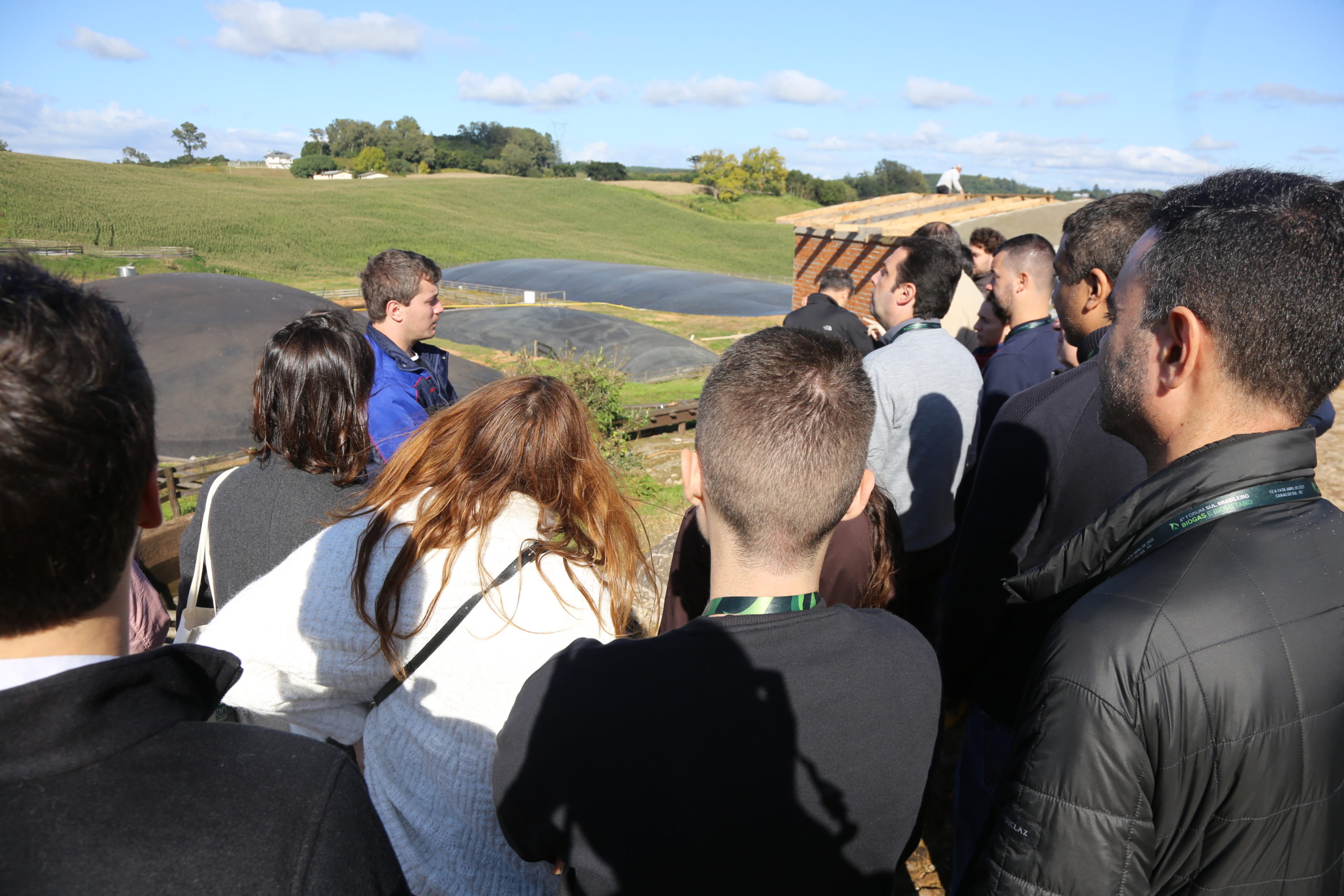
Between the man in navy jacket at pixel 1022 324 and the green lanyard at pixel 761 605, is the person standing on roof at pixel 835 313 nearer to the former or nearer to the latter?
the man in navy jacket at pixel 1022 324

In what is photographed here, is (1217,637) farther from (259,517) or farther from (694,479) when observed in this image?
(259,517)

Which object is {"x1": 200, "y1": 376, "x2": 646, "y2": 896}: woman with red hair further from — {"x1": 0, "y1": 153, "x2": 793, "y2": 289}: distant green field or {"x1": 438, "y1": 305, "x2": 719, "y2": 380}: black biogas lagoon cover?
{"x1": 0, "y1": 153, "x2": 793, "y2": 289}: distant green field

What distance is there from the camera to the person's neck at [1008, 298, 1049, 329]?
169 inches

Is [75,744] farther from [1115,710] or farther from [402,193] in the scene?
[402,193]

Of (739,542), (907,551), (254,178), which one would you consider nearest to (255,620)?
(739,542)

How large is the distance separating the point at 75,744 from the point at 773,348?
4.40 feet

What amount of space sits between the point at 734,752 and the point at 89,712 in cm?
89

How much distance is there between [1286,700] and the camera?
1250 millimetres

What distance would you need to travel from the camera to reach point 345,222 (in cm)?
4612

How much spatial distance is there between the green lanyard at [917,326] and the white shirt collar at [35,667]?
382cm

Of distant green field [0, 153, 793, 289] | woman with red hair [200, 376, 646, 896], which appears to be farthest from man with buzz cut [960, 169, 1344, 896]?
distant green field [0, 153, 793, 289]

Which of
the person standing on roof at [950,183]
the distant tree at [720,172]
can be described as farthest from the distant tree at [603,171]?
the person standing on roof at [950,183]

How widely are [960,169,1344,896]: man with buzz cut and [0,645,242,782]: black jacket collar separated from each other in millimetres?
1339

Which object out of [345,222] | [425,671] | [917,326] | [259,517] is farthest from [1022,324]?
[345,222]
